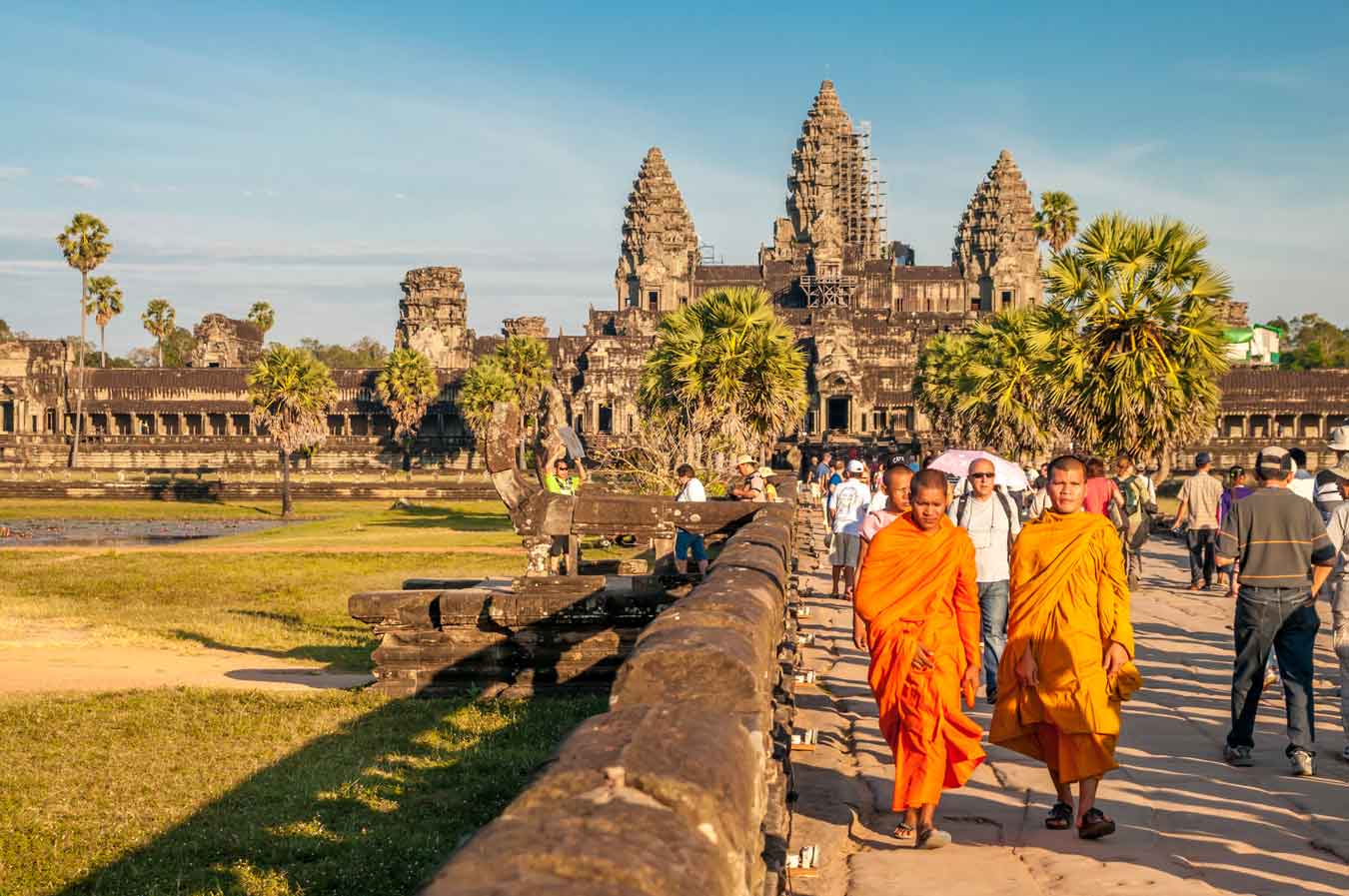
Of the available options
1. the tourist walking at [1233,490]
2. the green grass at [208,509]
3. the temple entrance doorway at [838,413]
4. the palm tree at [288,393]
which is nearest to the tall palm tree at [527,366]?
the green grass at [208,509]

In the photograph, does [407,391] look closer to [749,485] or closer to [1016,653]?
[749,485]

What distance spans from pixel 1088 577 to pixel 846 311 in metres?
74.4

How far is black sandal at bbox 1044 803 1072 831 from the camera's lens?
642 centimetres

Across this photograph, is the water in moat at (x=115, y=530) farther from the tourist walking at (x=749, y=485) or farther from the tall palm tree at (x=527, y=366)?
the tall palm tree at (x=527, y=366)

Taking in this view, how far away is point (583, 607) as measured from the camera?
1004cm

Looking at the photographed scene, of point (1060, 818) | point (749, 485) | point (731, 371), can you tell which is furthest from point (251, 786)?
point (731, 371)

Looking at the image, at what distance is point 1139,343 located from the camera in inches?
823

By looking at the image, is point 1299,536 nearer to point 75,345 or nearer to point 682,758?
point 682,758

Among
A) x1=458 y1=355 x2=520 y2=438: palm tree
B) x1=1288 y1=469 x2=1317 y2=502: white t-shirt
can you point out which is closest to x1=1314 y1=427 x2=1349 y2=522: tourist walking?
x1=1288 y1=469 x2=1317 y2=502: white t-shirt

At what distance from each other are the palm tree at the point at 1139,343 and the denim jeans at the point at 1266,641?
509 inches

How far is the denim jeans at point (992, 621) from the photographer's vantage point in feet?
32.7

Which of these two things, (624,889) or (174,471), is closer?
(624,889)

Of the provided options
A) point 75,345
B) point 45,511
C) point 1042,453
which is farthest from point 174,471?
point 1042,453

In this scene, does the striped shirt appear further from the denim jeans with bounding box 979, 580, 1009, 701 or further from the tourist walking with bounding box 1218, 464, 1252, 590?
the tourist walking with bounding box 1218, 464, 1252, 590
